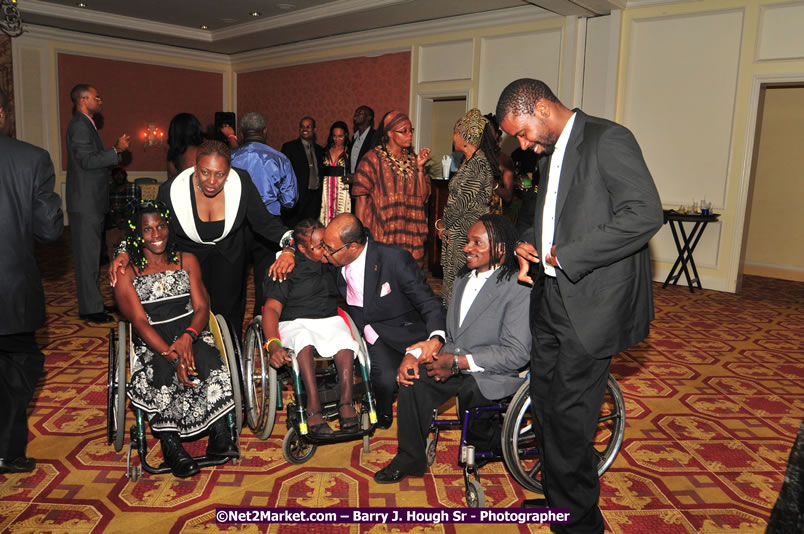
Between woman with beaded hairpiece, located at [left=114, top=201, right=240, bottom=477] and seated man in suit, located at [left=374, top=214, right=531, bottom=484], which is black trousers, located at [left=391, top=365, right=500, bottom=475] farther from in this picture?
woman with beaded hairpiece, located at [left=114, top=201, right=240, bottom=477]

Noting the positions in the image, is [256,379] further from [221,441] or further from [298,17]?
[298,17]

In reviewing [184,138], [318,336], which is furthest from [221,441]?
[184,138]

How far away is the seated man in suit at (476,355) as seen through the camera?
2.60 meters

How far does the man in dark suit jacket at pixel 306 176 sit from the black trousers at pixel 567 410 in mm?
4601

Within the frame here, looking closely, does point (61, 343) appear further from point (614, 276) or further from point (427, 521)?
point (614, 276)

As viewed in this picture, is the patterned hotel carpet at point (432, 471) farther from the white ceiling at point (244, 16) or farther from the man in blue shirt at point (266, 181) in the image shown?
the white ceiling at point (244, 16)

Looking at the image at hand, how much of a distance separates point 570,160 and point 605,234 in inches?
12.2

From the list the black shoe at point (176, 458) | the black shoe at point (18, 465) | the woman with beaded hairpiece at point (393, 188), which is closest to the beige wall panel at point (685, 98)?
the woman with beaded hairpiece at point (393, 188)

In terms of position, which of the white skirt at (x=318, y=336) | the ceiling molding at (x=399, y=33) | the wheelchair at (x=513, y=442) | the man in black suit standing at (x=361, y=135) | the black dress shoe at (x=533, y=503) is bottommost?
the black dress shoe at (x=533, y=503)

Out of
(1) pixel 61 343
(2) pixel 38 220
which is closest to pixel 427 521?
(2) pixel 38 220

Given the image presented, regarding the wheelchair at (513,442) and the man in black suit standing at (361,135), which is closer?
the wheelchair at (513,442)

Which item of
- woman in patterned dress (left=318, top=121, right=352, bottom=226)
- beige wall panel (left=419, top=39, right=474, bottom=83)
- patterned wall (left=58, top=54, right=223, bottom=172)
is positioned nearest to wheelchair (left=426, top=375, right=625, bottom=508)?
woman in patterned dress (left=318, top=121, right=352, bottom=226)

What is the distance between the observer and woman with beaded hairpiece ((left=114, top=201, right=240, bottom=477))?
282 cm

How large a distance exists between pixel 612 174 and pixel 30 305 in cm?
240
